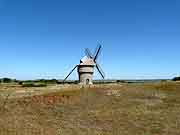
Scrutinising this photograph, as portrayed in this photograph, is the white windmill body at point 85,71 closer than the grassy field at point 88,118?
No

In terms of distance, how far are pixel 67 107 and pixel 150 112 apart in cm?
958

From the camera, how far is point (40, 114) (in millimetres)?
27266

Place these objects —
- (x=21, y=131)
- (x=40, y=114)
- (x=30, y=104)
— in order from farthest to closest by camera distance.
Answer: (x=30, y=104) → (x=40, y=114) → (x=21, y=131)

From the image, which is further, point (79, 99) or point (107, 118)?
point (79, 99)

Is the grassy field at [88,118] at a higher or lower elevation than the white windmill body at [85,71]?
lower

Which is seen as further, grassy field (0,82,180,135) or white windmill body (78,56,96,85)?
white windmill body (78,56,96,85)

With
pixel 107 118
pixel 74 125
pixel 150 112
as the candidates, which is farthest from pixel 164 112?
pixel 74 125

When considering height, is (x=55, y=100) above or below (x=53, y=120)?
above

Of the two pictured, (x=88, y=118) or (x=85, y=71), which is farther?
(x=85, y=71)

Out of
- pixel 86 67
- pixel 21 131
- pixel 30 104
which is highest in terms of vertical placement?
pixel 86 67

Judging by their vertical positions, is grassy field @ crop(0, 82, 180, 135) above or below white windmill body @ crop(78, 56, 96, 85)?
below

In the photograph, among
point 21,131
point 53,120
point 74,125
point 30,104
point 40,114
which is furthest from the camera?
point 30,104

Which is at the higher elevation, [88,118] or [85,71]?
[85,71]

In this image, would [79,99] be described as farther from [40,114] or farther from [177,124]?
[177,124]
